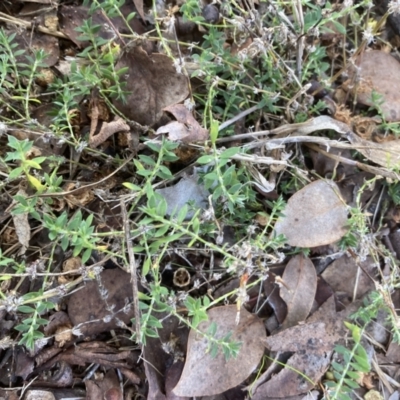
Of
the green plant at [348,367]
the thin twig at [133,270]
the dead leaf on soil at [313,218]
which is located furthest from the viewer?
the dead leaf on soil at [313,218]

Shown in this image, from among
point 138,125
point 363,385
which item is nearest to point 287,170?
point 138,125

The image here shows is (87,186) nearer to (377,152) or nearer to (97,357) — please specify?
(97,357)

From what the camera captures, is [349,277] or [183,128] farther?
[349,277]

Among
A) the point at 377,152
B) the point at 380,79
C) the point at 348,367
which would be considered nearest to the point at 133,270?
the point at 348,367

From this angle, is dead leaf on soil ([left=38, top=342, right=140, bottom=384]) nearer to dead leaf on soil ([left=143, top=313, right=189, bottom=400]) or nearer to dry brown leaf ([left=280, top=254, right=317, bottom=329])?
dead leaf on soil ([left=143, top=313, right=189, bottom=400])

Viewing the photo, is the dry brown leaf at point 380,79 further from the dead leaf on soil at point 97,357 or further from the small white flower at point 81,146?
the dead leaf on soil at point 97,357

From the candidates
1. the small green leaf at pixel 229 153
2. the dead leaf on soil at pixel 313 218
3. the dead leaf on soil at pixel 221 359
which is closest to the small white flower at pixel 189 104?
the small green leaf at pixel 229 153

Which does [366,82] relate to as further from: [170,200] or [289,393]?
[289,393]
